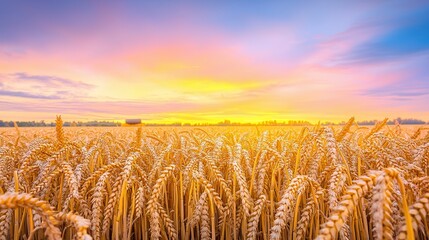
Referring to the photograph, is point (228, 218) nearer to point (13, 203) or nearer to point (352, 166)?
point (352, 166)

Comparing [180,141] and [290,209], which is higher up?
[180,141]

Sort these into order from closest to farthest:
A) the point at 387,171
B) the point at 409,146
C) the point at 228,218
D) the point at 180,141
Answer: the point at 387,171 < the point at 228,218 < the point at 180,141 < the point at 409,146

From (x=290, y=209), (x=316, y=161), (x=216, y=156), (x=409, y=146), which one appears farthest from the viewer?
(x=409, y=146)

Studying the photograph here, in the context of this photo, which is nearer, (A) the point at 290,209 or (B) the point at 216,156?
(A) the point at 290,209

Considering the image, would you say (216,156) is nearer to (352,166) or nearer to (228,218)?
(228,218)

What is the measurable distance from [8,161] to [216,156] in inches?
92.5

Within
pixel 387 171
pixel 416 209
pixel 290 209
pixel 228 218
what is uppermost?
pixel 387 171

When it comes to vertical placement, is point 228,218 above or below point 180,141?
below

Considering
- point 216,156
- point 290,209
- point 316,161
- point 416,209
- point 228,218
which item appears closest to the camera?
point 416,209

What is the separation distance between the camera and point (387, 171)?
913 millimetres

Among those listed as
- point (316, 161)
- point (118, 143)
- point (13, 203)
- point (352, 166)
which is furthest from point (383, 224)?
point (118, 143)

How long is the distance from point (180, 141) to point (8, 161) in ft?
6.36

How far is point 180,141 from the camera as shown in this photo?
3408 mm

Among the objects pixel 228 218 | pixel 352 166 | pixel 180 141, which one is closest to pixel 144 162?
pixel 180 141
